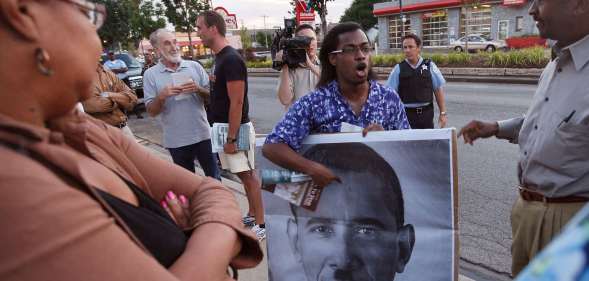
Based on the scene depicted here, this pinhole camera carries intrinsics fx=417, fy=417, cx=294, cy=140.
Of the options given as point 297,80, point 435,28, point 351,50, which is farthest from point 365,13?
point 351,50

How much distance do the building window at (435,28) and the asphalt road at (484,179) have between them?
29656 mm

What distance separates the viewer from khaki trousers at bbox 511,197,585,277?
1.94 m

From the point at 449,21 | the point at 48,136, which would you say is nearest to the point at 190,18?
the point at 449,21

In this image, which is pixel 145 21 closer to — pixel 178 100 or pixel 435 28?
pixel 435 28

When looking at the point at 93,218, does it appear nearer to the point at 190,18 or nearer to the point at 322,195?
the point at 322,195

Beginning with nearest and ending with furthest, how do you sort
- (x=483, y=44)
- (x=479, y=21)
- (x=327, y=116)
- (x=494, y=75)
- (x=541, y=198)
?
(x=541, y=198), (x=327, y=116), (x=494, y=75), (x=483, y=44), (x=479, y=21)

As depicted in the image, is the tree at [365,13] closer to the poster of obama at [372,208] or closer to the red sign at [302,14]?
the red sign at [302,14]

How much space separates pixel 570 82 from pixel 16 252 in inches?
84.1

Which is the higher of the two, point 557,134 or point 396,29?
point 396,29

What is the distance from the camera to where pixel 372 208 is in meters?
2.09

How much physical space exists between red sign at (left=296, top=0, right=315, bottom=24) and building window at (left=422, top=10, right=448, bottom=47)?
30664mm

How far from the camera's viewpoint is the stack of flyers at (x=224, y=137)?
386 centimetres

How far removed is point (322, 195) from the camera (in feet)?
7.11

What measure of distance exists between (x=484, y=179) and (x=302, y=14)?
7284mm
